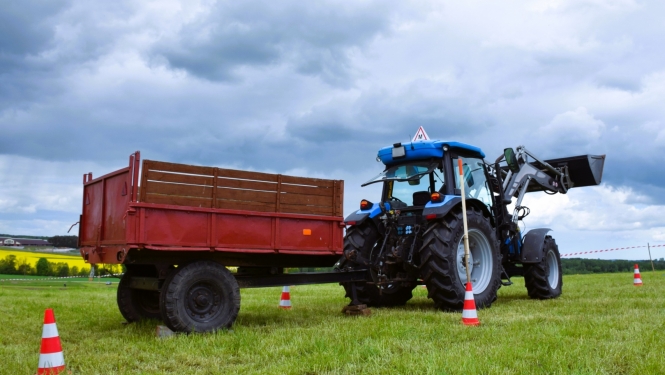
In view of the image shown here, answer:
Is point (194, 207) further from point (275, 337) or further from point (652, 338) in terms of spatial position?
point (652, 338)

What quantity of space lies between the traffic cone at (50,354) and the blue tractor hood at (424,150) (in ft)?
19.5

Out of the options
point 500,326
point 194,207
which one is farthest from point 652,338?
point 194,207

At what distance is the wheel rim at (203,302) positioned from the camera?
6570 mm

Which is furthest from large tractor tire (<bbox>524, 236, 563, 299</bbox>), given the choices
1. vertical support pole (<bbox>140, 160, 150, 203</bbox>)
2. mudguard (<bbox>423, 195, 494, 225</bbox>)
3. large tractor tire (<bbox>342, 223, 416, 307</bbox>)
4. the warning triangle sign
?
vertical support pole (<bbox>140, 160, 150, 203</bbox>)

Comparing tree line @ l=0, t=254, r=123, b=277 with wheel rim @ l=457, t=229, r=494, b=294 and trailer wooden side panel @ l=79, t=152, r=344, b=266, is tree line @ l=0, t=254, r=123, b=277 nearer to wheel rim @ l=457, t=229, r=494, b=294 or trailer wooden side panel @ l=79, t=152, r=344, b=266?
trailer wooden side panel @ l=79, t=152, r=344, b=266

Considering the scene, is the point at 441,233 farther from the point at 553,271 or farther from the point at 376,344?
the point at 553,271

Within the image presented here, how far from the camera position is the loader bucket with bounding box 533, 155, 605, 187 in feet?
39.3

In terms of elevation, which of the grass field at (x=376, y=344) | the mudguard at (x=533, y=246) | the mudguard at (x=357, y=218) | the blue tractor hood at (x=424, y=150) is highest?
the blue tractor hood at (x=424, y=150)

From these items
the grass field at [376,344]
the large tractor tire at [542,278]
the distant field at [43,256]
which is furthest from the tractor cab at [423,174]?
the distant field at [43,256]

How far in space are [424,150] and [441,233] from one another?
153cm

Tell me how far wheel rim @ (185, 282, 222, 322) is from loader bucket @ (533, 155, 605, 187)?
8222 mm

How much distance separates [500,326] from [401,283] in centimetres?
284

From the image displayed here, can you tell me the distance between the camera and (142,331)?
22.7 ft

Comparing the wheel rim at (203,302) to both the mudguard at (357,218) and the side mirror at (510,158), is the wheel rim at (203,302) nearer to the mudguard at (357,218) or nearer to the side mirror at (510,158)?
the mudguard at (357,218)
